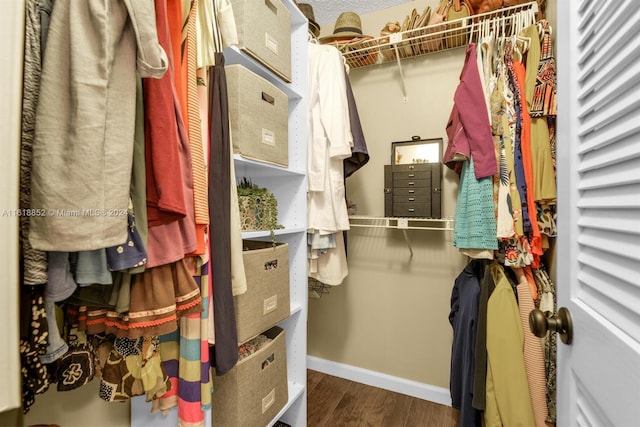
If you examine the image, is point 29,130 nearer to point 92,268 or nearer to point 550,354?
point 92,268

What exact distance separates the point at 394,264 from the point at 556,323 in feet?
4.13

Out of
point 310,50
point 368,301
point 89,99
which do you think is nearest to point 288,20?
point 310,50

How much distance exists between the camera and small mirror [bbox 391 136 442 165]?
5.78 feet

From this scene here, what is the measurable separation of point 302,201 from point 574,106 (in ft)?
3.26

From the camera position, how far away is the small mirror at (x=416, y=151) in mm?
1762

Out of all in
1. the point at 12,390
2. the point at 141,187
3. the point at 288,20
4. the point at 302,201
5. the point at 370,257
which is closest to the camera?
the point at 12,390

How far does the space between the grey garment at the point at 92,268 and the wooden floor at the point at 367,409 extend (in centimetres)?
150

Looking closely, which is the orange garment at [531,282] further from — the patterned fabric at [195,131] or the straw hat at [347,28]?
the straw hat at [347,28]

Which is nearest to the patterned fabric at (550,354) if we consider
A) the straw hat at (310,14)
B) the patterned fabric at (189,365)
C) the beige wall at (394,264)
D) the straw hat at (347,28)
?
the beige wall at (394,264)

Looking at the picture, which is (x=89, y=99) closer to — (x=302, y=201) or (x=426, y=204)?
(x=302, y=201)

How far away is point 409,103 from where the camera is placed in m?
1.87

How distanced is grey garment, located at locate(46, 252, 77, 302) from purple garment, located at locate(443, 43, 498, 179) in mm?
1349

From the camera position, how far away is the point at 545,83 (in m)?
1.24

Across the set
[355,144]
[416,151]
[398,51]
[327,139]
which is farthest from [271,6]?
[416,151]
